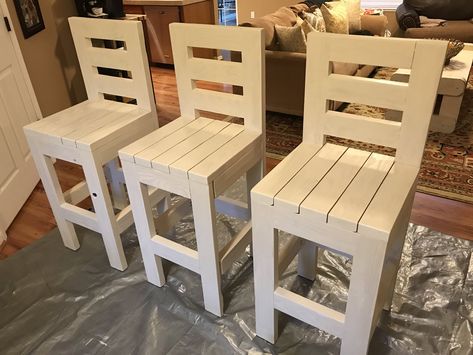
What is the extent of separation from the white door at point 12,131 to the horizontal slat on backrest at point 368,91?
5.79ft

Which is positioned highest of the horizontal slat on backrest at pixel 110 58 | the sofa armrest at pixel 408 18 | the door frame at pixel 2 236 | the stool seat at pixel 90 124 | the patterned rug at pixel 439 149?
the horizontal slat on backrest at pixel 110 58

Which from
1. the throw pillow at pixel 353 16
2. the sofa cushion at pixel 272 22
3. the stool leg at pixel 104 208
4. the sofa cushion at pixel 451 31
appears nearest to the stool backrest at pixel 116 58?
the stool leg at pixel 104 208

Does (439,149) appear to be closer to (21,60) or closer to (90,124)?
(90,124)

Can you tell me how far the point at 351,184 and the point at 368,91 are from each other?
30cm

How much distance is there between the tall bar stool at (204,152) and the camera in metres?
1.33

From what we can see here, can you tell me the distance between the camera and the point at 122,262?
5.90 feet

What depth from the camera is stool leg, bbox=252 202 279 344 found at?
120 cm

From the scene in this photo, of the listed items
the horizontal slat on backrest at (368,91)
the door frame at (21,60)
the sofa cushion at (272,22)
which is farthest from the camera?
the sofa cushion at (272,22)

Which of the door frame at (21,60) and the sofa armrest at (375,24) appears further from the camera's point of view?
the sofa armrest at (375,24)

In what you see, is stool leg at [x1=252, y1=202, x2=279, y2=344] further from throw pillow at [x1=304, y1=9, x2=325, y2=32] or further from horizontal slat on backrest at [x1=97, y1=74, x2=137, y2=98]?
throw pillow at [x1=304, y1=9, x2=325, y2=32]

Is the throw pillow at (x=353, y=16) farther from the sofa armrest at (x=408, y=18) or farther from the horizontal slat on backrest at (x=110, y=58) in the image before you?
the horizontal slat on backrest at (x=110, y=58)

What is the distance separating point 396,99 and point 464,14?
4.56 m

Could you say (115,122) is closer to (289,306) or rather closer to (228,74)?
(228,74)

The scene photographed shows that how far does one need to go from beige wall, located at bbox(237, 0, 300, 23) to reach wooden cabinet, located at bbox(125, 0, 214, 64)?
1198 millimetres
